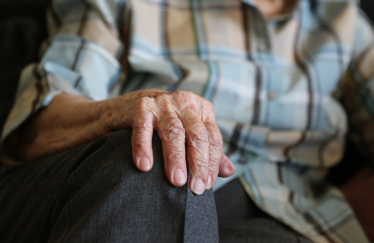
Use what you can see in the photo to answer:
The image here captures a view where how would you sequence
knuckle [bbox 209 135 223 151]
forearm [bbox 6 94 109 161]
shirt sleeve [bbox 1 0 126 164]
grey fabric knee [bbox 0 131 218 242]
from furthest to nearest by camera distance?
shirt sleeve [bbox 1 0 126 164] → forearm [bbox 6 94 109 161] → knuckle [bbox 209 135 223 151] → grey fabric knee [bbox 0 131 218 242]

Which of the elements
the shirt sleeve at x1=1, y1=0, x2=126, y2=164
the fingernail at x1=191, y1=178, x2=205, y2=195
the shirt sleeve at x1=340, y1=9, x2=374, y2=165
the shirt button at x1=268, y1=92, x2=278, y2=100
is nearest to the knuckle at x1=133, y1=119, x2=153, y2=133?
the fingernail at x1=191, y1=178, x2=205, y2=195

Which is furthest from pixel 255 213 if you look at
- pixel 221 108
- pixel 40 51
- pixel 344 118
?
pixel 40 51

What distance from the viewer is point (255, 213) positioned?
2.79ft

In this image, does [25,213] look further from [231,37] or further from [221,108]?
[231,37]

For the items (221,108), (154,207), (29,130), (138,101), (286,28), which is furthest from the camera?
(286,28)

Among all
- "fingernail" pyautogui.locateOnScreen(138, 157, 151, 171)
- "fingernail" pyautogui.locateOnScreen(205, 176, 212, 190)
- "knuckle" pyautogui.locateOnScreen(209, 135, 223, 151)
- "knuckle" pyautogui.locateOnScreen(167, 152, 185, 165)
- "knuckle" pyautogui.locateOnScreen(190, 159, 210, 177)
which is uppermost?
"fingernail" pyautogui.locateOnScreen(138, 157, 151, 171)

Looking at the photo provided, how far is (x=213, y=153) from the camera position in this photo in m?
0.51

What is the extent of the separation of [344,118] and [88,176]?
81 centimetres

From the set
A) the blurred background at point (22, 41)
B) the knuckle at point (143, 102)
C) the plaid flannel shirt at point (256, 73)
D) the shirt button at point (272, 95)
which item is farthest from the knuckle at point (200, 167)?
the blurred background at point (22, 41)

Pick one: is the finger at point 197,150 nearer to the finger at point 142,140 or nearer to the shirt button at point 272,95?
the finger at point 142,140

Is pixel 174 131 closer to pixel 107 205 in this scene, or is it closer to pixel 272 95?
pixel 107 205

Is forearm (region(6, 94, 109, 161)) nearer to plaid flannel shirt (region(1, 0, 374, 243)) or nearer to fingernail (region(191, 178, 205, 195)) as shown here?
plaid flannel shirt (region(1, 0, 374, 243))

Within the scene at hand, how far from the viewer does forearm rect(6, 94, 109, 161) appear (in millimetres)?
631

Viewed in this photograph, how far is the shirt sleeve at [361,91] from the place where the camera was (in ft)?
3.25
